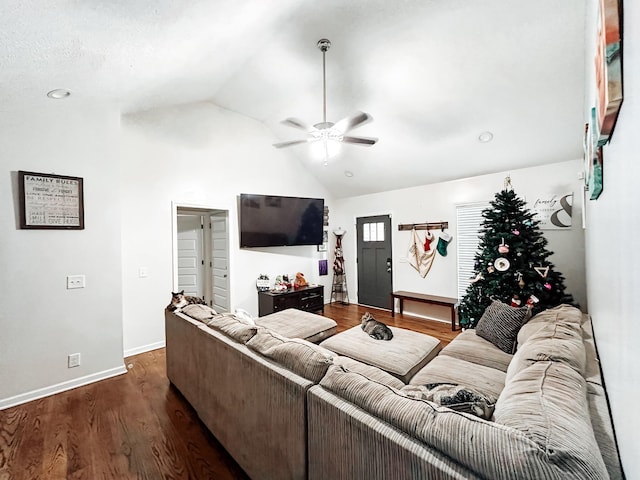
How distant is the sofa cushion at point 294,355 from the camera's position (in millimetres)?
1438

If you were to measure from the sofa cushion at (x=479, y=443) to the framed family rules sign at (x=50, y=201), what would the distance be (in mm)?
3222

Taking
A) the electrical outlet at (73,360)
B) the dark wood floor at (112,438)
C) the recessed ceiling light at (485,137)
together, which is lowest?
the dark wood floor at (112,438)

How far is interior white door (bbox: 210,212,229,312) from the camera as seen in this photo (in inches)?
194

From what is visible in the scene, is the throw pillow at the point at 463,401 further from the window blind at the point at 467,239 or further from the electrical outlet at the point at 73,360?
the window blind at the point at 467,239

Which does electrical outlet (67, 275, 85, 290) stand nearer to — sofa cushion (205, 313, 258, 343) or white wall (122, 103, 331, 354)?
white wall (122, 103, 331, 354)

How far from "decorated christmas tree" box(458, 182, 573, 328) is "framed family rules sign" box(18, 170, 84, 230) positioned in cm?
463

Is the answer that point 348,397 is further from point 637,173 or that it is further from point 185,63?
point 185,63

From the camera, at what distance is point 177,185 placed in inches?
165

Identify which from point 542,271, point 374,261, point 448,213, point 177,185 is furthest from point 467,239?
point 177,185

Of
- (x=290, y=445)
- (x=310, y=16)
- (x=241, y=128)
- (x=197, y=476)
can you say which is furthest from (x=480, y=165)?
(x=197, y=476)

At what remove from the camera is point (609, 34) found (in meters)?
0.76

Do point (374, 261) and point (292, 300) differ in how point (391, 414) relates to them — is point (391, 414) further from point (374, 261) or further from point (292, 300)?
point (374, 261)

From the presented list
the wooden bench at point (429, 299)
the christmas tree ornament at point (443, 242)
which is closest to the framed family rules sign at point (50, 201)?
the wooden bench at point (429, 299)

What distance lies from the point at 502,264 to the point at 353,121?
97.0 inches
